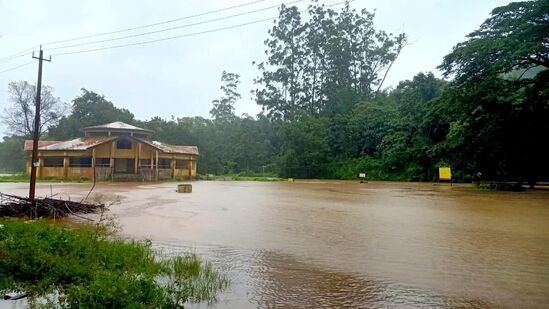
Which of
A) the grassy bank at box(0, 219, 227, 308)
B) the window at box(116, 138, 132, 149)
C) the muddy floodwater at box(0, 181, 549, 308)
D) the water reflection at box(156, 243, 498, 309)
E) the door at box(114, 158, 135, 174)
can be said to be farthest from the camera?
the door at box(114, 158, 135, 174)

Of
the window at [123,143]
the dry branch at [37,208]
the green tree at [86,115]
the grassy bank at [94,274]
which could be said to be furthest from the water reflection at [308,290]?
the green tree at [86,115]

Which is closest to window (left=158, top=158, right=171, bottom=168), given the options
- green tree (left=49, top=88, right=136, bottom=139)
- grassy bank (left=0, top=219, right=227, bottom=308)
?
green tree (left=49, top=88, right=136, bottom=139)

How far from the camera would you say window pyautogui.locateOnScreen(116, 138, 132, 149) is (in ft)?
138

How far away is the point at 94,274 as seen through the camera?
5859 mm

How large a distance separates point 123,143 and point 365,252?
3800cm

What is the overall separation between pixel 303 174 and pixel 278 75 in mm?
19106

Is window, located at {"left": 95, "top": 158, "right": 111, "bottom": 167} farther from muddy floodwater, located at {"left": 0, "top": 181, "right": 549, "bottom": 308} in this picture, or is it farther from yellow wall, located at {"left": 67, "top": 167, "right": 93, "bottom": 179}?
muddy floodwater, located at {"left": 0, "top": 181, "right": 549, "bottom": 308}

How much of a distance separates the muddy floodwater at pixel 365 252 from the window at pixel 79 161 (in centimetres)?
2777

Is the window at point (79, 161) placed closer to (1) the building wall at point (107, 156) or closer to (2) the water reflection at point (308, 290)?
(1) the building wall at point (107, 156)

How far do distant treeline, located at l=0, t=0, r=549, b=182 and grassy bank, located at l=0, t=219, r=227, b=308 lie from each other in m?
21.6

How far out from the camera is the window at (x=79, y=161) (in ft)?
132

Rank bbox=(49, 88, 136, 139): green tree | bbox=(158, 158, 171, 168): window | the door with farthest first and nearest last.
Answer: bbox=(49, 88, 136, 139): green tree → bbox=(158, 158, 171, 168): window → the door

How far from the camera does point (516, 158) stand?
26.7 m

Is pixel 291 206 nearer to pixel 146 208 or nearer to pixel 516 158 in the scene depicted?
pixel 146 208
